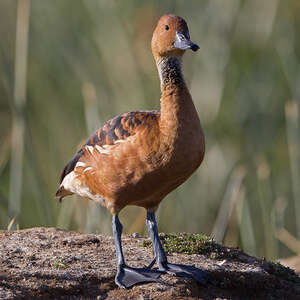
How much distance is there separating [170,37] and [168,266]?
166 cm

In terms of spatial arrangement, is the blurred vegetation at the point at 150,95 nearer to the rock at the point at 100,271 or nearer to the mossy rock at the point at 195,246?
the mossy rock at the point at 195,246

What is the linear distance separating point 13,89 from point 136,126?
2.75 m

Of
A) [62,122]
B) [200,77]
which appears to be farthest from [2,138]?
[200,77]

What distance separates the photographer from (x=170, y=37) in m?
4.36

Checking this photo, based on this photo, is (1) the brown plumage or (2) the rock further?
(1) the brown plumage

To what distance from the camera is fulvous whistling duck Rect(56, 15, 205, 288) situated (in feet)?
13.6

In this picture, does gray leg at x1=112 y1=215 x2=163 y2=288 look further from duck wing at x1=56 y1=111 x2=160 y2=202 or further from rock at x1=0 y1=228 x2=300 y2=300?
duck wing at x1=56 y1=111 x2=160 y2=202

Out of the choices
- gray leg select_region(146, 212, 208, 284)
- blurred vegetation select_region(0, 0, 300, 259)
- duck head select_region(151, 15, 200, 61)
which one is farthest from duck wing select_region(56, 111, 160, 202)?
blurred vegetation select_region(0, 0, 300, 259)

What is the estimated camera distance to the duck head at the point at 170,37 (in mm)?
4309

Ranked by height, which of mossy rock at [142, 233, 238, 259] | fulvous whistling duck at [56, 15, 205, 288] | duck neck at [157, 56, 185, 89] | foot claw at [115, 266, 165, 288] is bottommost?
foot claw at [115, 266, 165, 288]

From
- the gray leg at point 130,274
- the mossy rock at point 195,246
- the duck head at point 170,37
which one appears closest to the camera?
the gray leg at point 130,274

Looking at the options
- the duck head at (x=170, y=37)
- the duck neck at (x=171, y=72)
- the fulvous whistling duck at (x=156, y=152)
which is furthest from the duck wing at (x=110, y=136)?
the duck head at (x=170, y=37)

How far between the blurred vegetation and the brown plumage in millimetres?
1941

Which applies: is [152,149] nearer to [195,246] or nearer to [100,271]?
[100,271]
